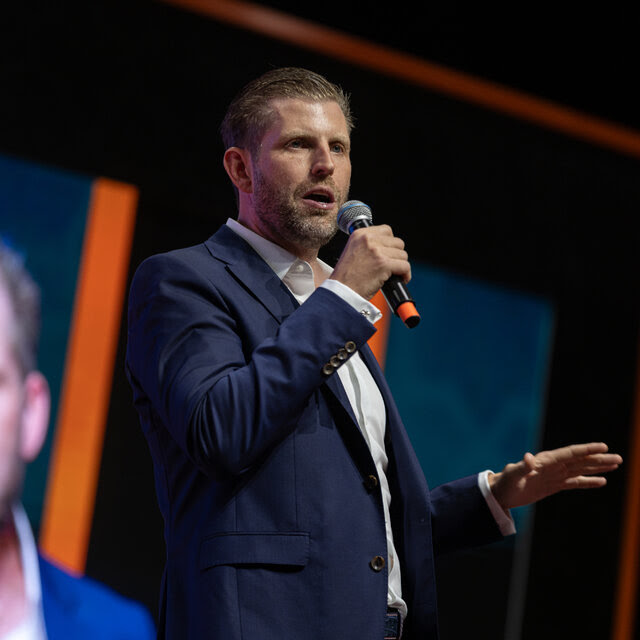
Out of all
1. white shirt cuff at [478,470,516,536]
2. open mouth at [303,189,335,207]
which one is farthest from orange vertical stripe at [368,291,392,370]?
open mouth at [303,189,335,207]

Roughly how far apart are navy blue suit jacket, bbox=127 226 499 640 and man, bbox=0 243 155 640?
1.38 meters

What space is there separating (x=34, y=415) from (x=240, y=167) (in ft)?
4.90

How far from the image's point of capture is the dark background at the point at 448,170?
321 centimetres

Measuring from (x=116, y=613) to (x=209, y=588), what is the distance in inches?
67.8

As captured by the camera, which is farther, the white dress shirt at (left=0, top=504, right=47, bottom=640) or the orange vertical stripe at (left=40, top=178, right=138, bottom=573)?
the orange vertical stripe at (left=40, top=178, right=138, bottom=573)

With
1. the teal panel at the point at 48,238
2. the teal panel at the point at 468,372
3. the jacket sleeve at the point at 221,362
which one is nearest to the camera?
the jacket sleeve at the point at 221,362

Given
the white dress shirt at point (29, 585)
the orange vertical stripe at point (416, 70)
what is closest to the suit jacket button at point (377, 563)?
the white dress shirt at point (29, 585)

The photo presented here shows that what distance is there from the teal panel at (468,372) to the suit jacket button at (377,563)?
2.41 meters

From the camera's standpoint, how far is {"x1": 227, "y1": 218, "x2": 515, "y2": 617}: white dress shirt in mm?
1345

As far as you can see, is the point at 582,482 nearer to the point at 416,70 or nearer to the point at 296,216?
the point at 296,216

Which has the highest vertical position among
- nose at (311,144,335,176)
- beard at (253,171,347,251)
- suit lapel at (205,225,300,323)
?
nose at (311,144,335,176)

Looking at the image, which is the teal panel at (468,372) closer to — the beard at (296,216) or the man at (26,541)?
the man at (26,541)

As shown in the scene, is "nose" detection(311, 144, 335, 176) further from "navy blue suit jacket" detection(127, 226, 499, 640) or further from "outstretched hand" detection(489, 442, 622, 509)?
"outstretched hand" detection(489, 442, 622, 509)

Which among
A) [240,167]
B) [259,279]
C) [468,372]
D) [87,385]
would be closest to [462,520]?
[259,279]
